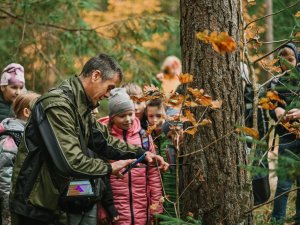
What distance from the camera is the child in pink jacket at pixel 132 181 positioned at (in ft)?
14.4

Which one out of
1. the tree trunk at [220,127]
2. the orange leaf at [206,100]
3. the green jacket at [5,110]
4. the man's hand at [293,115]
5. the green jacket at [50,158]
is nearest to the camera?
the orange leaf at [206,100]

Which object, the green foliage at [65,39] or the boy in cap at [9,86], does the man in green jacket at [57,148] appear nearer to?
the boy in cap at [9,86]

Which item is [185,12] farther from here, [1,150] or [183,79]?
[1,150]

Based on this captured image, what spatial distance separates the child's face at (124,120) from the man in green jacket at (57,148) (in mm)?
895

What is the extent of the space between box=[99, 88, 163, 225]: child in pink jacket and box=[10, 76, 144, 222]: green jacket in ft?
3.04

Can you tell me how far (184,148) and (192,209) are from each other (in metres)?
0.47

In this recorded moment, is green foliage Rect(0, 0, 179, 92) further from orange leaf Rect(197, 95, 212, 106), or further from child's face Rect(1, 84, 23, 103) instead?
orange leaf Rect(197, 95, 212, 106)

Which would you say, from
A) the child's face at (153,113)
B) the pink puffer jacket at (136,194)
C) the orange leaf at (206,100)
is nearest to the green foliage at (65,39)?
the child's face at (153,113)

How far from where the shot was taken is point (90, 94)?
361 centimetres

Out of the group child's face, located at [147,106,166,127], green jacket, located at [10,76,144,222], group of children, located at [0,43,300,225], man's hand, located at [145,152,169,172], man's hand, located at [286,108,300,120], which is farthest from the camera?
child's face, located at [147,106,166,127]

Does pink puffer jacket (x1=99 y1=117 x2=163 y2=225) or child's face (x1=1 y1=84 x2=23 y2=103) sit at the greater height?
child's face (x1=1 y1=84 x2=23 y2=103)

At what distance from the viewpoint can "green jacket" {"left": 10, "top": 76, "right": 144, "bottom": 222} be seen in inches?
130

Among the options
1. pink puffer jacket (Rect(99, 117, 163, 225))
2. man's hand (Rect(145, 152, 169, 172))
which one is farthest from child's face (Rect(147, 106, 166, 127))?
man's hand (Rect(145, 152, 169, 172))

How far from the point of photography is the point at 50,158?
341 cm
